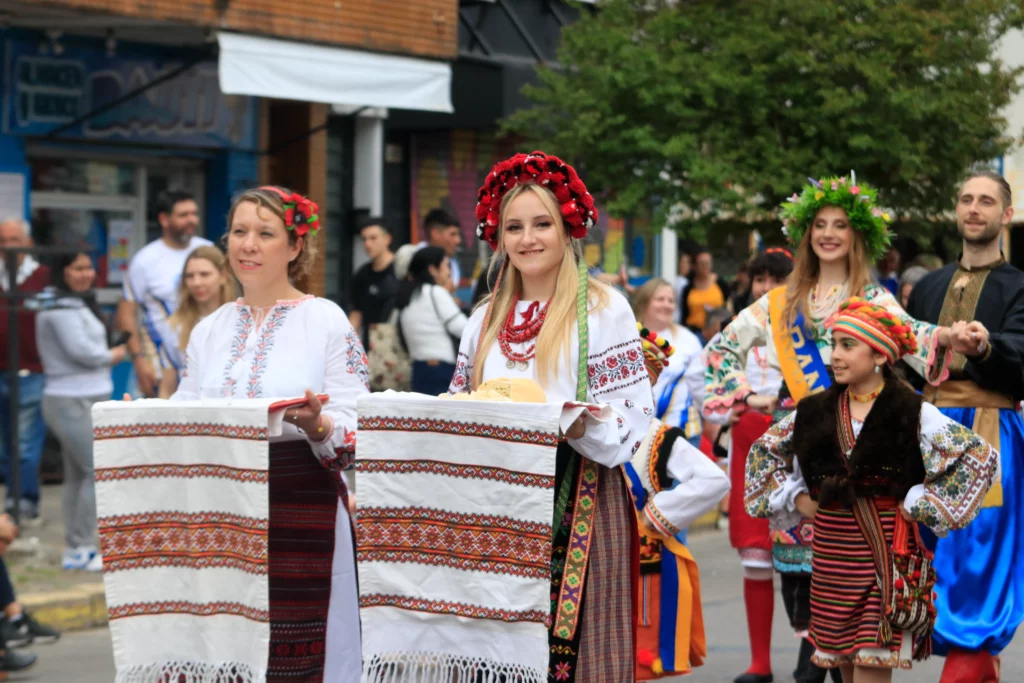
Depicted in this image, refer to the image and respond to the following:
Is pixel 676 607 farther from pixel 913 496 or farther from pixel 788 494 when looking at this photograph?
pixel 913 496

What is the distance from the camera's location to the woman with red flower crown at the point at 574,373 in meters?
4.55

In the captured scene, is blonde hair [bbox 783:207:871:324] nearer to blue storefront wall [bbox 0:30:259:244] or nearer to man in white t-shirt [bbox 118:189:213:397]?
man in white t-shirt [bbox 118:189:213:397]

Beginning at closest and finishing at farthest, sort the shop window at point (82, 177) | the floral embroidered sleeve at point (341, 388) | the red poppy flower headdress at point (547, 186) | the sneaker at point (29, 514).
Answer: the red poppy flower headdress at point (547, 186)
the floral embroidered sleeve at point (341, 388)
the sneaker at point (29, 514)
the shop window at point (82, 177)

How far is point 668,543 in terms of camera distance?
6.05m

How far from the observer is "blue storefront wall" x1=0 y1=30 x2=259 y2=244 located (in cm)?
1316

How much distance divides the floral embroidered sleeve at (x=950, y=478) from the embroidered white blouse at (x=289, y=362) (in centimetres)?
205

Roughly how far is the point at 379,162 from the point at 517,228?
42.3 ft

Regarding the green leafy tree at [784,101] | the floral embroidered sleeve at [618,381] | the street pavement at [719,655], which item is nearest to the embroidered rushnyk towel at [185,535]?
the floral embroidered sleeve at [618,381]

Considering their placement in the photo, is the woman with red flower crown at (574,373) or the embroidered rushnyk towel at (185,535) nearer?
the woman with red flower crown at (574,373)

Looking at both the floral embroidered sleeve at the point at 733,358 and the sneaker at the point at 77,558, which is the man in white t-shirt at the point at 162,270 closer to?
the sneaker at the point at 77,558

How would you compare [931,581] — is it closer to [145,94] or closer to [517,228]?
[517,228]

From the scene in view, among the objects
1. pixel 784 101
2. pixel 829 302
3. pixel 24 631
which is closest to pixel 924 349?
pixel 829 302

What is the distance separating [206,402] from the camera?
16.4 feet

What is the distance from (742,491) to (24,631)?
3.73 metres
